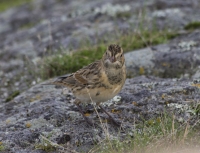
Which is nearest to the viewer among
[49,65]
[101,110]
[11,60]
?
[101,110]

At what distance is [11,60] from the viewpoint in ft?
35.9

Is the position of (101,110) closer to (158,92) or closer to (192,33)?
(158,92)

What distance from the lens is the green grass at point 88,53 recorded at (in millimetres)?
9102

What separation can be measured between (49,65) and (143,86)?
2464 millimetres

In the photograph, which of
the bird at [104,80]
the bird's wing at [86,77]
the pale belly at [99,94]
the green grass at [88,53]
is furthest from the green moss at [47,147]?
the green grass at [88,53]

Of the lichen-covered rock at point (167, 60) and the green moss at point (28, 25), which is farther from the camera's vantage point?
the green moss at point (28, 25)

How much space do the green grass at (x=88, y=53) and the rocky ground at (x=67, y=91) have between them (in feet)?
0.85

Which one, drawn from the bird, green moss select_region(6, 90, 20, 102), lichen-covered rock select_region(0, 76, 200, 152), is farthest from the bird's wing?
green moss select_region(6, 90, 20, 102)

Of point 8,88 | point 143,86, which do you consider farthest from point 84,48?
point 143,86

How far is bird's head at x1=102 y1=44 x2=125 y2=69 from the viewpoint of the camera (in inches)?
250

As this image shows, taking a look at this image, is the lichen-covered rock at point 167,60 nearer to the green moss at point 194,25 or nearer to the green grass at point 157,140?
the green moss at point 194,25

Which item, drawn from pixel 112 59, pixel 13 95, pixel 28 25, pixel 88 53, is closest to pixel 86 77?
pixel 112 59

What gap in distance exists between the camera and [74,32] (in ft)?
37.4

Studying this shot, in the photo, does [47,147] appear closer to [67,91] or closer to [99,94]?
[99,94]
